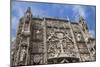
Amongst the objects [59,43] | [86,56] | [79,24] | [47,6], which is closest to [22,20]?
[47,6]

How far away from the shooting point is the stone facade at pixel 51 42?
2408 millimetres

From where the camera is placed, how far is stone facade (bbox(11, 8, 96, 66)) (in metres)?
2.41

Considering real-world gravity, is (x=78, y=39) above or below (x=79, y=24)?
below

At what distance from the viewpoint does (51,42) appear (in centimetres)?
253

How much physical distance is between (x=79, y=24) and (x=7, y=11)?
3.38ft

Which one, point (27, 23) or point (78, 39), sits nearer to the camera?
point (27, 23)

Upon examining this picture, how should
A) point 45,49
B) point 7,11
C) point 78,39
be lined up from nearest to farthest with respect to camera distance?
point 7,11, point 45,49, point 78,39

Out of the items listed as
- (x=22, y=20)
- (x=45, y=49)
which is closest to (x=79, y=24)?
(x=45, y=49)

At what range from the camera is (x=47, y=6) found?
2.54m

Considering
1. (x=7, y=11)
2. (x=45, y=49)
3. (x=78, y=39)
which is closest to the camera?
(x=7, y=11)

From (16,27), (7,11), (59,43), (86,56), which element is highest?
(7,11)

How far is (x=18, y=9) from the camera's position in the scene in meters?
2.38

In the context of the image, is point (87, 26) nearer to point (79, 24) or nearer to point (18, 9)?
point (79, 24)
